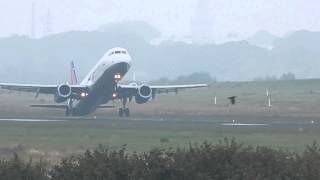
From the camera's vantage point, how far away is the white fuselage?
75750mm

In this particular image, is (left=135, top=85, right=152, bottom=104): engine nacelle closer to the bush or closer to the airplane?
the airplane

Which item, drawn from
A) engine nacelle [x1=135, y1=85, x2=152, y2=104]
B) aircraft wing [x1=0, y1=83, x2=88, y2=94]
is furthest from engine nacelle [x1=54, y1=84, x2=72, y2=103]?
engine nacelle [x1=135, y1=85, x2=152, y2=104]

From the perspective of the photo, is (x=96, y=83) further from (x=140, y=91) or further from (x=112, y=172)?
(x=112, y=172)

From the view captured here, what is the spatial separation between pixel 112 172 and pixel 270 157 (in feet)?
11.6

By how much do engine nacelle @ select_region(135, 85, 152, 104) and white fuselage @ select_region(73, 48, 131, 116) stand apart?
2.61 metres

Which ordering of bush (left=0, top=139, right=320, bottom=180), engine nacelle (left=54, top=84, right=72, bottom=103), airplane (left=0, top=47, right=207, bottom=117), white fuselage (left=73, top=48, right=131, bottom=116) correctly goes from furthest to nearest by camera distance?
1. engine nacelle (left=54, top=84, right=72, bottom=103)
2. airplane (left=0, top=47, right=207, bottom=117)
3. white fuselage (left=73, top=48, right=131, bottom=116)
4. bush (left=0, top=139, right=320, bottom=180)

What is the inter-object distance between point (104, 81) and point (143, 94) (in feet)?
15.7

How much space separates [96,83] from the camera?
76500 mm

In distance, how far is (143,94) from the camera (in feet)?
259

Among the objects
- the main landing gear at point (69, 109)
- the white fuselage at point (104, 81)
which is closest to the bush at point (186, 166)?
the white fuselage at point (104, 81)

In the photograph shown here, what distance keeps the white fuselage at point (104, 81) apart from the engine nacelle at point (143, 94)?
2.61 metres

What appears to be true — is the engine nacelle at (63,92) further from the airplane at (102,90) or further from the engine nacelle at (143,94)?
the engine nacelle at (143,94)

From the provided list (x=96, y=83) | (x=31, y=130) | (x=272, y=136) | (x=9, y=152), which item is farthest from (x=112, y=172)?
(x=96, y=83)

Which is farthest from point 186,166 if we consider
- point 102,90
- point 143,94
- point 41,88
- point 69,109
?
point 41,88
